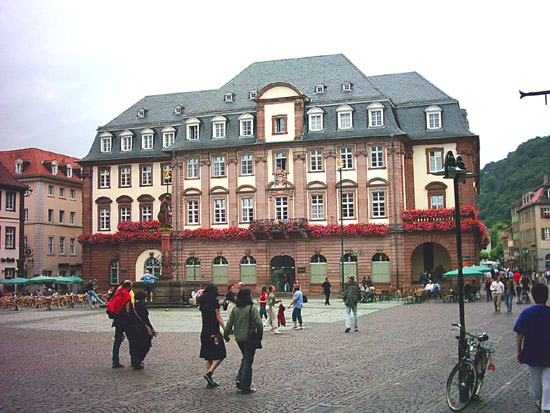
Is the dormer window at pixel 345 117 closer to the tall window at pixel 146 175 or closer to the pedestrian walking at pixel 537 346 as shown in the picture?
the tall window at pixel 146 175

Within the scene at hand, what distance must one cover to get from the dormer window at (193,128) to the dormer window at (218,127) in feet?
5.00

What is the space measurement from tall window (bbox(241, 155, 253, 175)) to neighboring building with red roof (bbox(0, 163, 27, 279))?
18693 millimetres

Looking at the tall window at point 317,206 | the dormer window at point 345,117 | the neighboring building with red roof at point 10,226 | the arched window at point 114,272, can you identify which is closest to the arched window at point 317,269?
the tall window at point 317,206

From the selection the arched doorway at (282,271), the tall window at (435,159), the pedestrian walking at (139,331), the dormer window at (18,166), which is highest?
the dormer window at (18,166)

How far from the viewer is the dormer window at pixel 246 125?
58031mm

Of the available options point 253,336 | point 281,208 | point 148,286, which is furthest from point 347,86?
point 253,336

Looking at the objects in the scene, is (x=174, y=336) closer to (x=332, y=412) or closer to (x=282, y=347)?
(x=282, y=347)

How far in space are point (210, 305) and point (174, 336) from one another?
414 inches

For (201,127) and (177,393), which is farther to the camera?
(201,127)

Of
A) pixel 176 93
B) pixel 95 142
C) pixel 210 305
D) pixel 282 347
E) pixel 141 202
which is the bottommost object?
pixel 282 347

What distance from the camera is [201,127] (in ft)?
197

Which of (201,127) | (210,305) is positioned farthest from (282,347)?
(201,127)

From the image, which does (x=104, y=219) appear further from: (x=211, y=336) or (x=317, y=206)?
(x=211, y=336)

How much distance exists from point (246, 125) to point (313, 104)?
5826 mm
